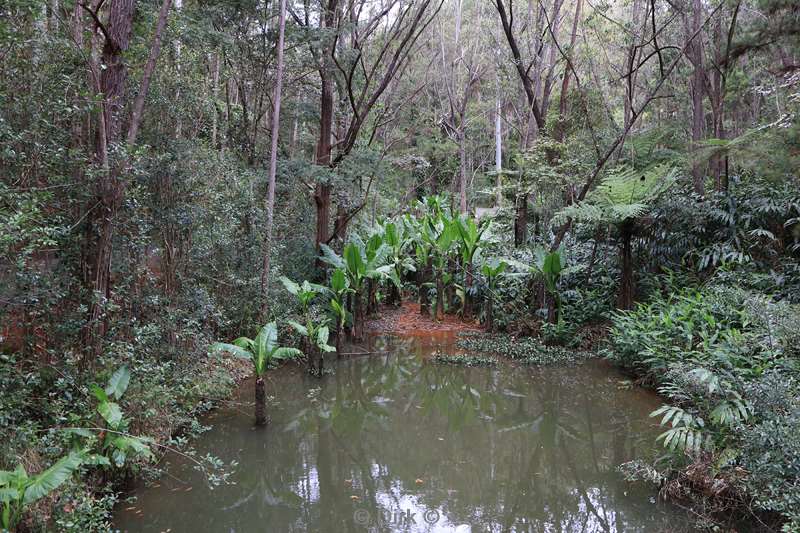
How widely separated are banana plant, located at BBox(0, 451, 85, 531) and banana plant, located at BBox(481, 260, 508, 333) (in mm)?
7168

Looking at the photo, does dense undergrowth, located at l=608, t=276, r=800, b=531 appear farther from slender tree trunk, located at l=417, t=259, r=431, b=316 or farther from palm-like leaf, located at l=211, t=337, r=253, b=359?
slender tree trunk, located at l=417, t=259, r=431, b=316

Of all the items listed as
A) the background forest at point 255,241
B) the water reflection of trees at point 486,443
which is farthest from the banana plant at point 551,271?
the water reflection of trees at point 486,443

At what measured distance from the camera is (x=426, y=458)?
196 inches

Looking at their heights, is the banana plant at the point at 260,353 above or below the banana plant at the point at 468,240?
below

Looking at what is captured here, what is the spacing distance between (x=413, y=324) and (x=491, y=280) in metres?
1.93

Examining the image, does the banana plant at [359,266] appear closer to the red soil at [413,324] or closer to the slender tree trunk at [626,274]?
the red soil at [413,324]

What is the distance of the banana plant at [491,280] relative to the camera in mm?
9227

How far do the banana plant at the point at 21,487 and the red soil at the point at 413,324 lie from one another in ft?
22.4

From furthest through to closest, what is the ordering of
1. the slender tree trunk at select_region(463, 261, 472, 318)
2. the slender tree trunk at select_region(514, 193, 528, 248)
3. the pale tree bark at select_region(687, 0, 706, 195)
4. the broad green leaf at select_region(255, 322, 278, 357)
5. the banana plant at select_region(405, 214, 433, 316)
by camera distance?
the slender tree trunk at select_region(514, 193, 528, 248)
the banana plant at select_region(405, 214, 433, 316)
the slender tree trunk at select_region(463, 261, 472, 318)
the pale tree bark at select_region(687, 0, 706, 195)
the broad green leaf at select_region(255, 322, 278, 357)

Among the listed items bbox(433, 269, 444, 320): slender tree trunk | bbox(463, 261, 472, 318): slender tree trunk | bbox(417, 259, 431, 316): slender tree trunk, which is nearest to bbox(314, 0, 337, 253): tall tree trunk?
bbox(417, 259, 431, 316): slender tree trunk

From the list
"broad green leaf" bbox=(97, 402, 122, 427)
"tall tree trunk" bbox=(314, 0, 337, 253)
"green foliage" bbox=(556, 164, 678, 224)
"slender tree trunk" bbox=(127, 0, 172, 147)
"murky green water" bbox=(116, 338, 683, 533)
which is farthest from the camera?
"tall tree trunk" bbox=(314, 0, 337, 253)

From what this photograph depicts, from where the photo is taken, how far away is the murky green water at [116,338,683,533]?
12.9 feet

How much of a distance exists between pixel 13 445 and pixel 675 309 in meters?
6.81

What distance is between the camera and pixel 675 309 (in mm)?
6555
